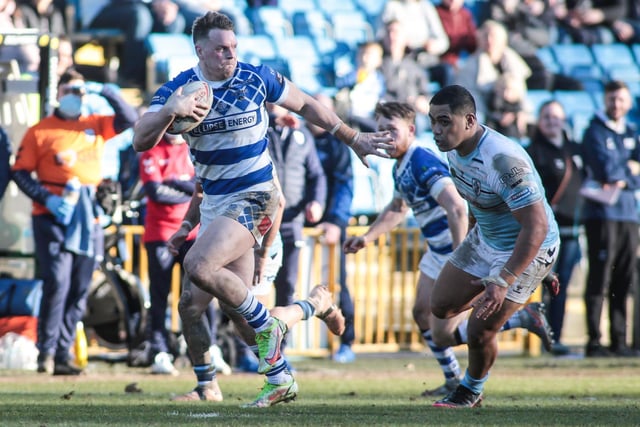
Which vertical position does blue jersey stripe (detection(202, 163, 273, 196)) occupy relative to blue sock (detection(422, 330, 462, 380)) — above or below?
above

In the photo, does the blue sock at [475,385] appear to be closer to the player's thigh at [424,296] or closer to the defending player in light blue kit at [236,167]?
the defending player in light blue kit at [236,167]

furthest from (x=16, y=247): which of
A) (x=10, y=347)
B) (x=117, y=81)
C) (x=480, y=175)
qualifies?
(x=480, y=175)

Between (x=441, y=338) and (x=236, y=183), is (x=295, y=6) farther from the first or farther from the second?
(x=236, y=183)

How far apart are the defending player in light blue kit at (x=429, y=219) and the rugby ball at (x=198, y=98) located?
2.16 m

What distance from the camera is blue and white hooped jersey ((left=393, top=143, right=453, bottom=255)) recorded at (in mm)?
9920

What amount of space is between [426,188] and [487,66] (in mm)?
9440

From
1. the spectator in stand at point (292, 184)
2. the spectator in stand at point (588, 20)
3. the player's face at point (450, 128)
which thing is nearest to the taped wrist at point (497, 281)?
the player's face at point (450, 128)

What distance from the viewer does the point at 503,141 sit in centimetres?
836

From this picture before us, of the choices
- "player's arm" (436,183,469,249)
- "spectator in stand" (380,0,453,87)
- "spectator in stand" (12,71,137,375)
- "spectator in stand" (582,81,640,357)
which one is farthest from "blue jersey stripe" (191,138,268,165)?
"spectator in stand" (380,0,453,87)

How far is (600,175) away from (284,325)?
7.87 m

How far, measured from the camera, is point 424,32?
820 inches

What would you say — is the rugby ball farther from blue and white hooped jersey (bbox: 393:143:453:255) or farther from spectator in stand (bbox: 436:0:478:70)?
spectator in stand (bbox: 436:0:478:70)

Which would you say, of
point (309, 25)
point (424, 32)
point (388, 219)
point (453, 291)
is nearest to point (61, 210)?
point (388, 219)

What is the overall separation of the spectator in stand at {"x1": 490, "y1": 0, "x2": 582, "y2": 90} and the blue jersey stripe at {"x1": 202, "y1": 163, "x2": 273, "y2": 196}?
13862 mm
